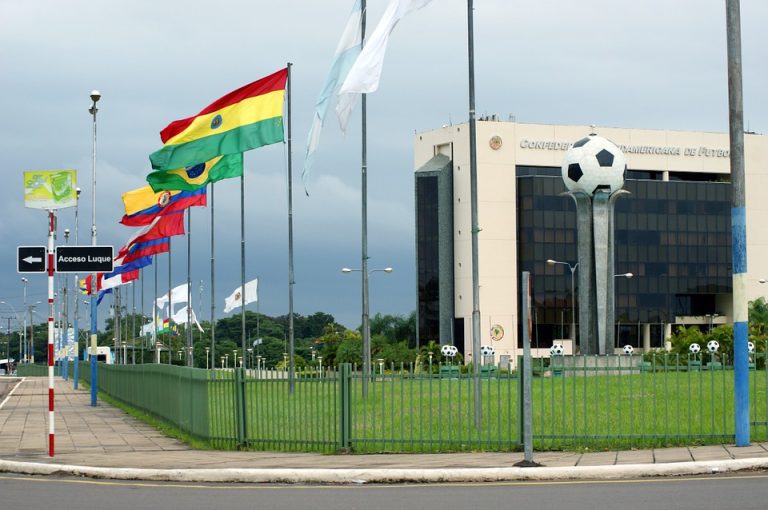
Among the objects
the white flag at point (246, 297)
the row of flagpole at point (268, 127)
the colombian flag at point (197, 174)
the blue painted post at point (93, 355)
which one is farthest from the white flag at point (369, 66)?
the white flag at point (246, 297)

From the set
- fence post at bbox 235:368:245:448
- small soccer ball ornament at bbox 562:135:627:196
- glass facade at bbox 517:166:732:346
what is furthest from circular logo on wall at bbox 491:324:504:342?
fence post at bbox 235:368:245:448

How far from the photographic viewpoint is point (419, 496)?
1459 centimetres

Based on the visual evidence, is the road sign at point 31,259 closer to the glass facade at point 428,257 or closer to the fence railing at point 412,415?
the fence railing at point 412,415

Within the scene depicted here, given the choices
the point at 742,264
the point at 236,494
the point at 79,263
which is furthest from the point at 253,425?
the point at 742,264

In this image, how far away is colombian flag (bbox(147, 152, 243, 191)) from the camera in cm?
3170

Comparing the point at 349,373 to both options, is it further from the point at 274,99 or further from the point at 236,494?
the point at 274,99

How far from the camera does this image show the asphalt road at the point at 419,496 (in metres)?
13.3

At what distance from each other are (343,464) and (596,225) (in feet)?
101

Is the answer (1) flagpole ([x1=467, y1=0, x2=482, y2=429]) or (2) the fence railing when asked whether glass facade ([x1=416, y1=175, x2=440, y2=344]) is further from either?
(1) flagpole ([x1=467, y1=0, x2=482, y2=429])

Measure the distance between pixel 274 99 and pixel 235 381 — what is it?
8.36 m

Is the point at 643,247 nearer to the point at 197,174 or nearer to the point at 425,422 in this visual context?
the point at 197,174

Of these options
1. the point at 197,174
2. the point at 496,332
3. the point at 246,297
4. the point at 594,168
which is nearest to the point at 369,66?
the point at 197,174

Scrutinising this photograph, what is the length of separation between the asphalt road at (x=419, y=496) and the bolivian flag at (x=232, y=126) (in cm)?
1248

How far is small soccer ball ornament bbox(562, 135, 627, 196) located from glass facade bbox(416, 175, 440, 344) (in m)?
64.5
